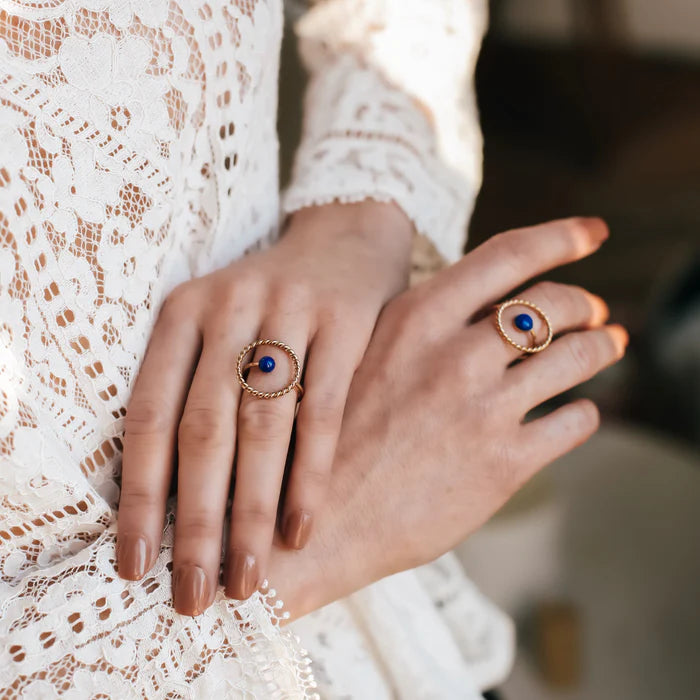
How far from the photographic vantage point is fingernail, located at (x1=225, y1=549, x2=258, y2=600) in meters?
0.56

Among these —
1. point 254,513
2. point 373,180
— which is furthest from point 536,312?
point 254,513

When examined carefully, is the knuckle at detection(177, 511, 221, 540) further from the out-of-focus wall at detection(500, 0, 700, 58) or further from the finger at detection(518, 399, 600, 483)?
the out-of-focus wall at detection(500, 0, 700, 58)

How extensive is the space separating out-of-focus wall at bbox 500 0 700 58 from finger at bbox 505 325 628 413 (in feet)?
7.77

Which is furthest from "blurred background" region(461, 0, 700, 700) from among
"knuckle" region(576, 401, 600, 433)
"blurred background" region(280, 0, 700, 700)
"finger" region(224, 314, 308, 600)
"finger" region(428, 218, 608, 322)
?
"finger" region(224, 314, 308, 600)

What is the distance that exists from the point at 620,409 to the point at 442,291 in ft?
5.55

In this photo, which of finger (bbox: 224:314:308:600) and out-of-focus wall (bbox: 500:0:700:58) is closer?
finger (bbox: 224:314:308:600)

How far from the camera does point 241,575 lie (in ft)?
1.85

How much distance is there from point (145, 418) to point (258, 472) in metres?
0.10

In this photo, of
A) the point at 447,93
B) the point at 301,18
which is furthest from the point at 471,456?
the point at 301,18

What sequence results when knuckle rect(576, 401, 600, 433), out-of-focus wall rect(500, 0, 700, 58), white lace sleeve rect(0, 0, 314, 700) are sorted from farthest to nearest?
out-of-focus wall rect(500, 0, 700, 58), knuckle rect(576, 401, 600, 433), white lace sleeve rect(0, 0, 314, 700)

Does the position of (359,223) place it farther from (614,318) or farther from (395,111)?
(614,318)

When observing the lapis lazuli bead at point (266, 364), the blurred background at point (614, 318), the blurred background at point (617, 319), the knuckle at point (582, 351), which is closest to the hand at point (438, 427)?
the knuckle at point (582, 351)

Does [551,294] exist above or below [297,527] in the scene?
above

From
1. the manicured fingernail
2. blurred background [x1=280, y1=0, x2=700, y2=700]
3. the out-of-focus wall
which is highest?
the out-of-focus wall
